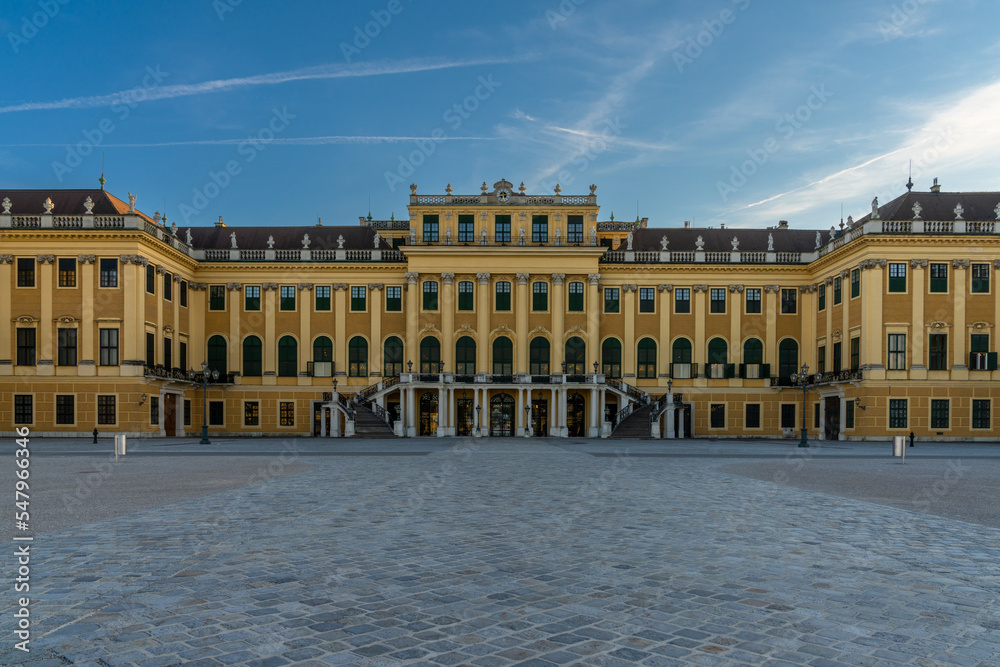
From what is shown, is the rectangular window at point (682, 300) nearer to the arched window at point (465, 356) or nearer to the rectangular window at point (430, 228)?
the arched window at point (465, 356)

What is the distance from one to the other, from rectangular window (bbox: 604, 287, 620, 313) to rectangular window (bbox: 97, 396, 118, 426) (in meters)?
33.2

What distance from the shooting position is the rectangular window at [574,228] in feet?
185

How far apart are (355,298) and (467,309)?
27.5ft

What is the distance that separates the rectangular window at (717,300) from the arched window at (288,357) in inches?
1198

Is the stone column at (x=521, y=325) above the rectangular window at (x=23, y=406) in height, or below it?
above

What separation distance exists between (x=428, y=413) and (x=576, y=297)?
13437mm

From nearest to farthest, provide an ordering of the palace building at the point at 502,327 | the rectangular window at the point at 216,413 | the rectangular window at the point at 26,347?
the rectangular window at the point at 26,347 → the palace building at the point at 502,327 → the rectangular window at the point at 216,413

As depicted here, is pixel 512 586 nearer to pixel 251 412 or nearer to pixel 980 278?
pixel 980 278

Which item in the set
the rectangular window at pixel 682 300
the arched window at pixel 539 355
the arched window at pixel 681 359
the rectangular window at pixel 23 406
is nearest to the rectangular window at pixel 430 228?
the arched window at pixel 539 355

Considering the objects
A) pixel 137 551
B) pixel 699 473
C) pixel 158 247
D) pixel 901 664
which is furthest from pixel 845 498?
pixel 158 247

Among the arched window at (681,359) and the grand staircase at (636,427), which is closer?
the grand staircase at (636,427)

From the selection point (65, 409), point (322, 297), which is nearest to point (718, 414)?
point (322, 297)

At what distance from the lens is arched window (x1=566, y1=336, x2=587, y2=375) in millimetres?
56469

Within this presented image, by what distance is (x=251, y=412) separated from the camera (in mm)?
57094
